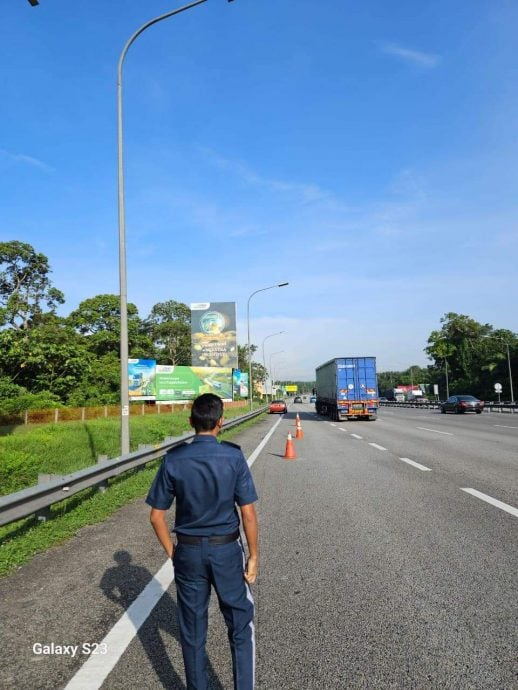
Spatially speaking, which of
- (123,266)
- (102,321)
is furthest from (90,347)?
(123,266)

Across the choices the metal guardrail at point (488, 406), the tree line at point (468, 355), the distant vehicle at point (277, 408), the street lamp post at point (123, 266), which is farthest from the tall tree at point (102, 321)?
the street lamp post at point (123, 266)

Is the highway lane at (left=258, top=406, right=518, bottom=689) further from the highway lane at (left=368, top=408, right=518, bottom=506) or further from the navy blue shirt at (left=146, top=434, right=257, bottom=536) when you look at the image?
the highway lane at (left=368, top=408, right=518, bottom=506)

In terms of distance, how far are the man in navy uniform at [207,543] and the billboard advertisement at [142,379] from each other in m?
40.8

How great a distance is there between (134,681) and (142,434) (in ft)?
61.1

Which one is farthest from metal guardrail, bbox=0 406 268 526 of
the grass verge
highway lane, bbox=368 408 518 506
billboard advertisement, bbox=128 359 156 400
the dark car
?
the dark car

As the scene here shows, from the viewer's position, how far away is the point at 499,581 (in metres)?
4.43

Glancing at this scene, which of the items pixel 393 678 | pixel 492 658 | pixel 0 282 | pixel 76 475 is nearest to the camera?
pixel 393 678

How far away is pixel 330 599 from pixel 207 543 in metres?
1.95

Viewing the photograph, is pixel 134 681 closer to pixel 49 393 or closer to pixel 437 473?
pixel 437 473

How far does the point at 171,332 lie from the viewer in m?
82.1

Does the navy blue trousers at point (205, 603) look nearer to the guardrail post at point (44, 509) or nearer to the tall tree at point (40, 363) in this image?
the guardrail post at point (44, 509)

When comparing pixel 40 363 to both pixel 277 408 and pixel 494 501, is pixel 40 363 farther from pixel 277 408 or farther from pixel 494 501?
pixel 494 501

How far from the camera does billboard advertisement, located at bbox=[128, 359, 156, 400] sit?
4278cm

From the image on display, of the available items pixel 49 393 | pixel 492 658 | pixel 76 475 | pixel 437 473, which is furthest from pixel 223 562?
pixel 49 393
